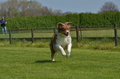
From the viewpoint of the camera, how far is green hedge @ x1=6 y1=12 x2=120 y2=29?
42.0 meters

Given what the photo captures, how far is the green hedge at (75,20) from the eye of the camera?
138ft

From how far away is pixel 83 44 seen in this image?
17859mm

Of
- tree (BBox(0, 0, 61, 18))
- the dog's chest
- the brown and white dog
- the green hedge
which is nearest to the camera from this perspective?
the brown and white dog

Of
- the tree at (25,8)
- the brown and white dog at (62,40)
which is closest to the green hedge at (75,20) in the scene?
the brown and white dog at (62,40)

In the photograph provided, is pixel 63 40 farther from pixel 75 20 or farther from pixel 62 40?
pixel 75 20

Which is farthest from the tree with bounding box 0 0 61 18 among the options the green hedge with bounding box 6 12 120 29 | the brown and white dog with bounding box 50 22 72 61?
the brown and white dog with bounding box 50 22 72 61

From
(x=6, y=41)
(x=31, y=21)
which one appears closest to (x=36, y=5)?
(x=31, y=21)

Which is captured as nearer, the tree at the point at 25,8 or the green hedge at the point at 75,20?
the green hedge at the point at 75,20

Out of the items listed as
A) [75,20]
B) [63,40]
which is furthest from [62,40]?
[75,20]

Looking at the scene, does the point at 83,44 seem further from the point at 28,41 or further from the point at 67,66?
the point at 67,66

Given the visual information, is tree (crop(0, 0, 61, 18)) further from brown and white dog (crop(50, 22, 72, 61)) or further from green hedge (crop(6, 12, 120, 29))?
brown and white dog (crop(50, 22, 72, 61))

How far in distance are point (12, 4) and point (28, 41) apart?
78.5 m

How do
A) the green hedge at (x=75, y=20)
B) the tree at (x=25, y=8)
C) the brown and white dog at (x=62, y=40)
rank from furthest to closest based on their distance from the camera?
the tree at (x=25, y=8), the green hedge at (x=75, y=20), the brown and white dog at (x=62, y=40)

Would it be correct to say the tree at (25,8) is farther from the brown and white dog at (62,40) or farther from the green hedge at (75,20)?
the brown and white dog at (62,40)
